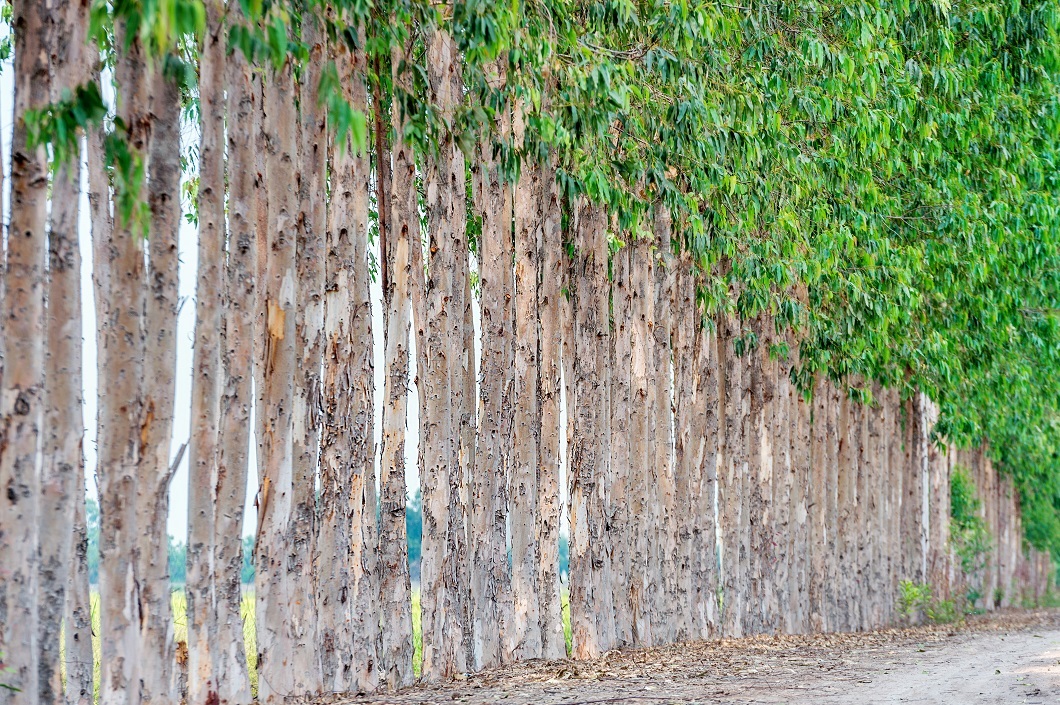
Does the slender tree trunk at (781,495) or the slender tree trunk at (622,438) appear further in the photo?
the slender tree trunk at (781,495)

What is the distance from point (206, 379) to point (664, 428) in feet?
24.9

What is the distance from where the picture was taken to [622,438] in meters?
13.9

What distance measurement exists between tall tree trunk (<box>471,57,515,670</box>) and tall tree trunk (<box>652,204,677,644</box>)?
3.16m

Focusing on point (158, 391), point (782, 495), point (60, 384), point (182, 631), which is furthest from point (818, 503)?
point (60, 384)

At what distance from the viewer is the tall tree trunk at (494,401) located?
1138 centimetres

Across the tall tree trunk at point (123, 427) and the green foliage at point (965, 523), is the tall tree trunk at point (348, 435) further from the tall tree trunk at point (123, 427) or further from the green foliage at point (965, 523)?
the green foliage at point (965, 523)

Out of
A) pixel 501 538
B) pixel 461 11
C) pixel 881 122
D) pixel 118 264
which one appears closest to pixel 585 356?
pixel 501 538

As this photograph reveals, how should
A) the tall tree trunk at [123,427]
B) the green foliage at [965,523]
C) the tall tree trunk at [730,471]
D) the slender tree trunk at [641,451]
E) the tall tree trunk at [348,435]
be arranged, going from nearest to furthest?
the tall tree trunk at [123,427], the tall tree trunk at [348,435], the slender tree trunk at [641,451], the tall tree trunk at [730,471], the green foliage at [965,523]

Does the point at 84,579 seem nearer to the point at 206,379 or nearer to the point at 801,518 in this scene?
the point at 206,379

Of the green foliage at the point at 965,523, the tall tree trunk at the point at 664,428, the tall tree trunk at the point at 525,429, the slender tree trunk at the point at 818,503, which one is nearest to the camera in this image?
the tall tree trunk at the point at 525,429

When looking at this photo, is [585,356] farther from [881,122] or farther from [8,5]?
[8,5]

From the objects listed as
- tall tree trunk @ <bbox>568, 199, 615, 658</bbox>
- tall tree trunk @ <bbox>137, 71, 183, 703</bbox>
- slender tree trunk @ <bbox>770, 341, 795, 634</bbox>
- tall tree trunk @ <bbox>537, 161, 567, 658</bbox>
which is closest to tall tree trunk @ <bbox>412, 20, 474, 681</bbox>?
tall tree trunk @ <bbox>537, 161, 567, 658</bbox>

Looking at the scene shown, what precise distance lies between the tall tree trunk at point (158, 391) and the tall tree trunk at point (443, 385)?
10.2 feet

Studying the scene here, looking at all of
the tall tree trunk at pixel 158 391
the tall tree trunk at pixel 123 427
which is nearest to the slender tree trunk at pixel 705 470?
the tall tree trunk at pixel 158 391
